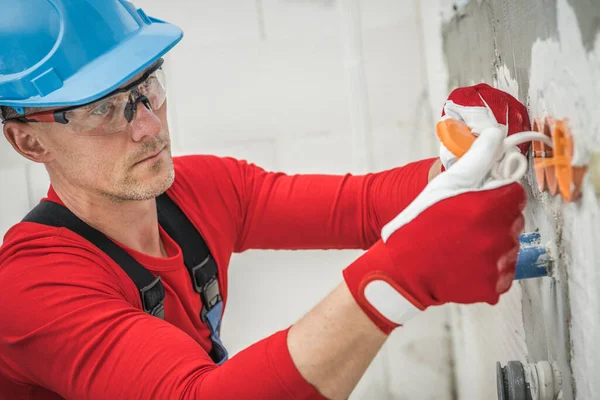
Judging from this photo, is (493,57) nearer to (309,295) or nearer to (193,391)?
(193,391)

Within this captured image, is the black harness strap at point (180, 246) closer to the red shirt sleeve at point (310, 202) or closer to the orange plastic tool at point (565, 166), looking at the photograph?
the red shirt sleeve at point (310, 202)

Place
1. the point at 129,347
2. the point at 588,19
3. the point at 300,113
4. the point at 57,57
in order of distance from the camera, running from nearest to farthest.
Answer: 1. the point at 588,19
2. the point at 129,347
3. the point at 57,57
4. the point at 300,113

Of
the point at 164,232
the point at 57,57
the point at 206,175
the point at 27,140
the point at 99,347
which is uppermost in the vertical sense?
the point at 57,57

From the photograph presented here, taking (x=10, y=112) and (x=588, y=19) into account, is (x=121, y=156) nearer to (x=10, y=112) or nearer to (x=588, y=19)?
(x=10, y=112)

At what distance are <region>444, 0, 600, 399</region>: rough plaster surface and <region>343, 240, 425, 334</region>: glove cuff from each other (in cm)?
20

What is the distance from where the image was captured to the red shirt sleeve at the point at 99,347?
0.79 metres

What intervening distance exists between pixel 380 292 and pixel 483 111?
395 mm

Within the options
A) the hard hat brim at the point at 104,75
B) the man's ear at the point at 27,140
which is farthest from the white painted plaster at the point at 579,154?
the man's ear at the point at 27,140

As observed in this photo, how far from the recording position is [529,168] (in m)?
0.97

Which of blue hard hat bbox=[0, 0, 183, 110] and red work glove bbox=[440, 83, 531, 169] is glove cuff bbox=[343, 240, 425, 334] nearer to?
red work glove bbox=[440, 83, 531, 169]

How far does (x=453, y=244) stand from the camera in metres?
0.67

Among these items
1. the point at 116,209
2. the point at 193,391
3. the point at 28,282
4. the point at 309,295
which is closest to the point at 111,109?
the point at 116,209

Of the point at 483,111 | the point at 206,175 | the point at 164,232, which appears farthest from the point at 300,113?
the point at 483,111

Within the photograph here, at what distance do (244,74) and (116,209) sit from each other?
865mm
